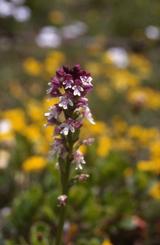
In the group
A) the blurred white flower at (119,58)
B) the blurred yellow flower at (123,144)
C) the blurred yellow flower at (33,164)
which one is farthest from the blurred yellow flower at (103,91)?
the blurred yellow flower at (33,164)

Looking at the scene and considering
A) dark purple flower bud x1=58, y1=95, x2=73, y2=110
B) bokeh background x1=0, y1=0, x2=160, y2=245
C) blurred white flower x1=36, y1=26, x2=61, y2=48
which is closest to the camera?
dark purple flower bud x1=58, y1=95, x2=73, y2=110

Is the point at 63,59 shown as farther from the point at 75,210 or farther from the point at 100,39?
the point at 75,210

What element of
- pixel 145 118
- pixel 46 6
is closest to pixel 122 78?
pixel 145 118

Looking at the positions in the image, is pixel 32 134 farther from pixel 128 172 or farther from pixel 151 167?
pixel 151 167

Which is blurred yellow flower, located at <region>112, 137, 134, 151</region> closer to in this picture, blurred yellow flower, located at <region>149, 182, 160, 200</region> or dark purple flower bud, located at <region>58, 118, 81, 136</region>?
blurred yellow flower, located at <region>149, 182, 160, 200</region>

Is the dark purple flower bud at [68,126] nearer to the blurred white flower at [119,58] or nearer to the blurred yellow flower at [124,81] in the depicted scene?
the blurred yellow flower at [124,81]

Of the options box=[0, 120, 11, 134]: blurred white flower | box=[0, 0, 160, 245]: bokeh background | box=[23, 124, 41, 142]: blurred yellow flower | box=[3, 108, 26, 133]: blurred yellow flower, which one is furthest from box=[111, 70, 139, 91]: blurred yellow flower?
box=[23, 124, 41, 142]: blurred yellow flower
